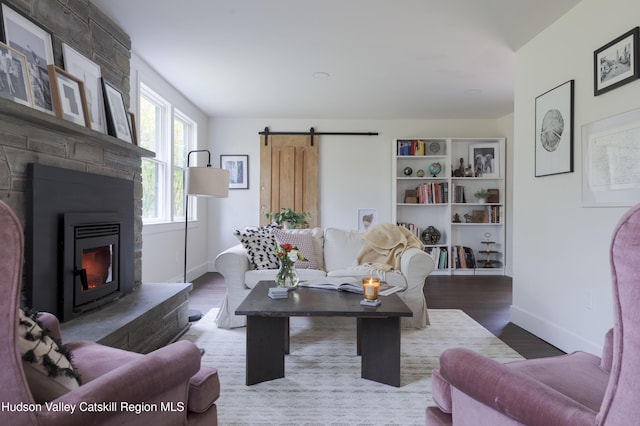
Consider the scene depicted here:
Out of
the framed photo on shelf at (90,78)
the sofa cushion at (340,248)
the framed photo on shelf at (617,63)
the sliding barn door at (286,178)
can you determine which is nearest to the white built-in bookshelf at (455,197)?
the sliding barn door at (286,178)

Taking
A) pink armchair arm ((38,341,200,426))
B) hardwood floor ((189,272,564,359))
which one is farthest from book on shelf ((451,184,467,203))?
pink armchair arm ((38,341,200,426))

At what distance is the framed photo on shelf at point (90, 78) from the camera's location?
2369 millimetres

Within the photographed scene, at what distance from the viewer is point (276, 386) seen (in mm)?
2115

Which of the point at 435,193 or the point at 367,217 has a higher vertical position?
the point at 435,193

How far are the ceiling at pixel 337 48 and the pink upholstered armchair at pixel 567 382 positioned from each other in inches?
95.4

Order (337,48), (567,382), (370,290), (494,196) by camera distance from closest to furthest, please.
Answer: (567,382) < (370,290) < (337,48) < (494,196)

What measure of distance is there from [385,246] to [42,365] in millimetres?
2920

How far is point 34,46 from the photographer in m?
2.08

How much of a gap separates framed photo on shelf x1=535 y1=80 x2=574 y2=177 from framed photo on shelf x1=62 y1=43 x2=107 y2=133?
3.36 meters

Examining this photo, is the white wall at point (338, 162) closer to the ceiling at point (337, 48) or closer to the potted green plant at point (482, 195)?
the ceiling at point (337, 48)

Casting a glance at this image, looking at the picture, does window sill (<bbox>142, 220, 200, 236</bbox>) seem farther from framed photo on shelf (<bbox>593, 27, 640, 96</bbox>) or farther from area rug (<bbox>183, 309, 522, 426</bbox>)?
framed photo on shelf (<bbox>593, 27, 640, 96</bbox>)

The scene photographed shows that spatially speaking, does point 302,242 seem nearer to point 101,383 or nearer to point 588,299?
point 588,299

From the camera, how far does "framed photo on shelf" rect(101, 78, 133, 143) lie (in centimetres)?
272

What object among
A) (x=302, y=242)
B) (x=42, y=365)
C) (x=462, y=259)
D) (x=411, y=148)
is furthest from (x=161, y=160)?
(x=462, y=259)
